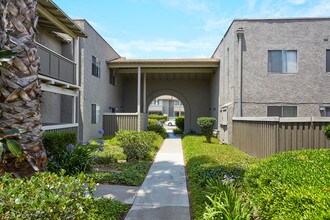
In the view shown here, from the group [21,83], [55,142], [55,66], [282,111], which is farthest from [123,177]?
[282,111]

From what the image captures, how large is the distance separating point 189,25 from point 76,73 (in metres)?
6.58

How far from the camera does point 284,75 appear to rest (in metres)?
13.8

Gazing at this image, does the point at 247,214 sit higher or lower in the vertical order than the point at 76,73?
lower

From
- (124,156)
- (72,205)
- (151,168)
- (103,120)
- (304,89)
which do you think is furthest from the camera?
(103,120)

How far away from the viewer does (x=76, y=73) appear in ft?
46.3

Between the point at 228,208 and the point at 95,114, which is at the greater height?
the point at 95,114

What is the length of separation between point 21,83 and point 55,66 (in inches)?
277

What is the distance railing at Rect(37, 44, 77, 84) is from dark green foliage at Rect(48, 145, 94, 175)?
382 centimetres

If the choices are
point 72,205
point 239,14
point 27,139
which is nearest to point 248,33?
point 239,14

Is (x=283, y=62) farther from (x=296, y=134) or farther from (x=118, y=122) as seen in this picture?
(x=118, y=122)

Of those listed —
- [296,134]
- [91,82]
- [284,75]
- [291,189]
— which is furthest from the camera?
[91,82]

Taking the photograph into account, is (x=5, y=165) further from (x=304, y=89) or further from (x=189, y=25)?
(x=304, y=89)

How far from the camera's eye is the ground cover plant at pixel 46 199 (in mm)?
2645

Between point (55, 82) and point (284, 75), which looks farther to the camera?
point (284, 75)
